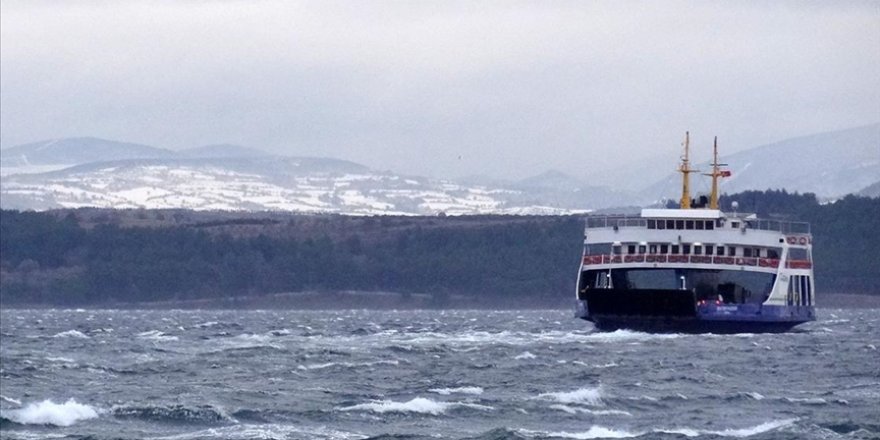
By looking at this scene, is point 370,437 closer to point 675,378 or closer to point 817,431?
point 817,431

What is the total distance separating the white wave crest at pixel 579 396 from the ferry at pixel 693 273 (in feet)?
118

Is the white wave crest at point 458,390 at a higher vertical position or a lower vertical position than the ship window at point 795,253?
lower

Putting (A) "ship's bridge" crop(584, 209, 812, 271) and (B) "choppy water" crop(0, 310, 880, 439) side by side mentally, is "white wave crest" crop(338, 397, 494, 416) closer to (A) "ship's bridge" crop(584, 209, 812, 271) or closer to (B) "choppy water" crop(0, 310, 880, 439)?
(B) "choppy water" crop(0, 310, 880, 439)

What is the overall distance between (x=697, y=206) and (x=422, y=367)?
37831mm

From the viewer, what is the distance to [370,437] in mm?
44625

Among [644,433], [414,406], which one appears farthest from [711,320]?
[644,433]

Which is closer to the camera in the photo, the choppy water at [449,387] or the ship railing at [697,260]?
the choppy water at [449,387]

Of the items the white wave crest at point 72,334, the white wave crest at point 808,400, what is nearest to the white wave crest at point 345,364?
the white wave crest at point 808,400

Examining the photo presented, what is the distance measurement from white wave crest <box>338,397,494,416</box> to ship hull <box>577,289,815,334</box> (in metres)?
39.4

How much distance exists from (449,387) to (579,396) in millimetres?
5532

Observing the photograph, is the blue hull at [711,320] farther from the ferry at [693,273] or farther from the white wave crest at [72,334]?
the white wave crest at [72,334]

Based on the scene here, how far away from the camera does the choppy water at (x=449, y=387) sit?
4681cm

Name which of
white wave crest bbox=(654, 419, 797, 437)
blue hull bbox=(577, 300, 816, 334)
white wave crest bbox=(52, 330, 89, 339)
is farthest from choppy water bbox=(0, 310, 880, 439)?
white wave crest bbox=(52, 330, 89, 339)

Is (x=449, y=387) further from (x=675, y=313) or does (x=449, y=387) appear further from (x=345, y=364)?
(x=675, y=313)
